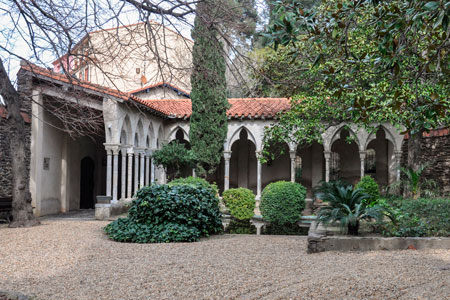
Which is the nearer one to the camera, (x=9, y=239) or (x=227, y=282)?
(x=227, y=282)

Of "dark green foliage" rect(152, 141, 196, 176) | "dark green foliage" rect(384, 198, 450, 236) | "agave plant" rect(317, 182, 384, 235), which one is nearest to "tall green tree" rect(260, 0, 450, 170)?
"agave plant" rect(317, 182, 384, 235)

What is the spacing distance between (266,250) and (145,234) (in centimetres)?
249

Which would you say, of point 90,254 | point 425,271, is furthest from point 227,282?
point 90,254

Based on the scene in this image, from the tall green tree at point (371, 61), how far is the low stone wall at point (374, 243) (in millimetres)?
1663

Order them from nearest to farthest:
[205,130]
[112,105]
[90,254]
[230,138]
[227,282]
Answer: [227,282], [90,254], [112,105], [205,130], [230,138]

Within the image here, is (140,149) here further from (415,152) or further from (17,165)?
(415,152)

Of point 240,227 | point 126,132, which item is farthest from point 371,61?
point 126,132

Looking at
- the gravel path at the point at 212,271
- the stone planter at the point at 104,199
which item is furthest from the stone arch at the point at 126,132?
the gravel path at the point at 212,271

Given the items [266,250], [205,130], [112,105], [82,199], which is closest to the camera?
[266,250]

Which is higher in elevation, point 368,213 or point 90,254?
point 368,213

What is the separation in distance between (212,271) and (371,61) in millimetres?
3229

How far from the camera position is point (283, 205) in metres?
10.7

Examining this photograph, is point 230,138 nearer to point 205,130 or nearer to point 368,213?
point 205,130

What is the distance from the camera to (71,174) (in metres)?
15.1
